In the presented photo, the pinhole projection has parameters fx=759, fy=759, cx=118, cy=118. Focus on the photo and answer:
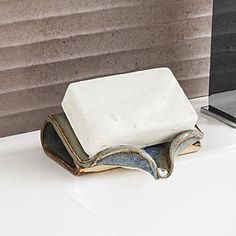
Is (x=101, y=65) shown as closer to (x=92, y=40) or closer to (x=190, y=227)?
(x=92, y=40)

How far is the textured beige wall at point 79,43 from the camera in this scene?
74 centimetres

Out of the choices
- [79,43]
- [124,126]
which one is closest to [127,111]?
[124,126]

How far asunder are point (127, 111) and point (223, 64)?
0.16 meters

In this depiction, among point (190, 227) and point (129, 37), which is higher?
point (129, 37)

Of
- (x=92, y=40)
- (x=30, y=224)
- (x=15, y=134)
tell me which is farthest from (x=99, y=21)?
(x=30, y=224)

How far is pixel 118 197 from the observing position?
26.1 inches

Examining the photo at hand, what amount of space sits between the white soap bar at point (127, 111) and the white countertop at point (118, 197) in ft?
0.12

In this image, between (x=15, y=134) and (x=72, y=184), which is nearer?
(x=72, y=184)

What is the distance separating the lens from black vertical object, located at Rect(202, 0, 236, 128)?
762 millimetres

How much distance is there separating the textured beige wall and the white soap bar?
94 millimetres

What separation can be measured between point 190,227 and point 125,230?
0.07 metres

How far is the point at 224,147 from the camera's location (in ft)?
2.39

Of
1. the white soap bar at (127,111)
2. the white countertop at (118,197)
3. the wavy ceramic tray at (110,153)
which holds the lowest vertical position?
the white countertop at (118,197)

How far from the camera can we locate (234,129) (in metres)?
0.77
